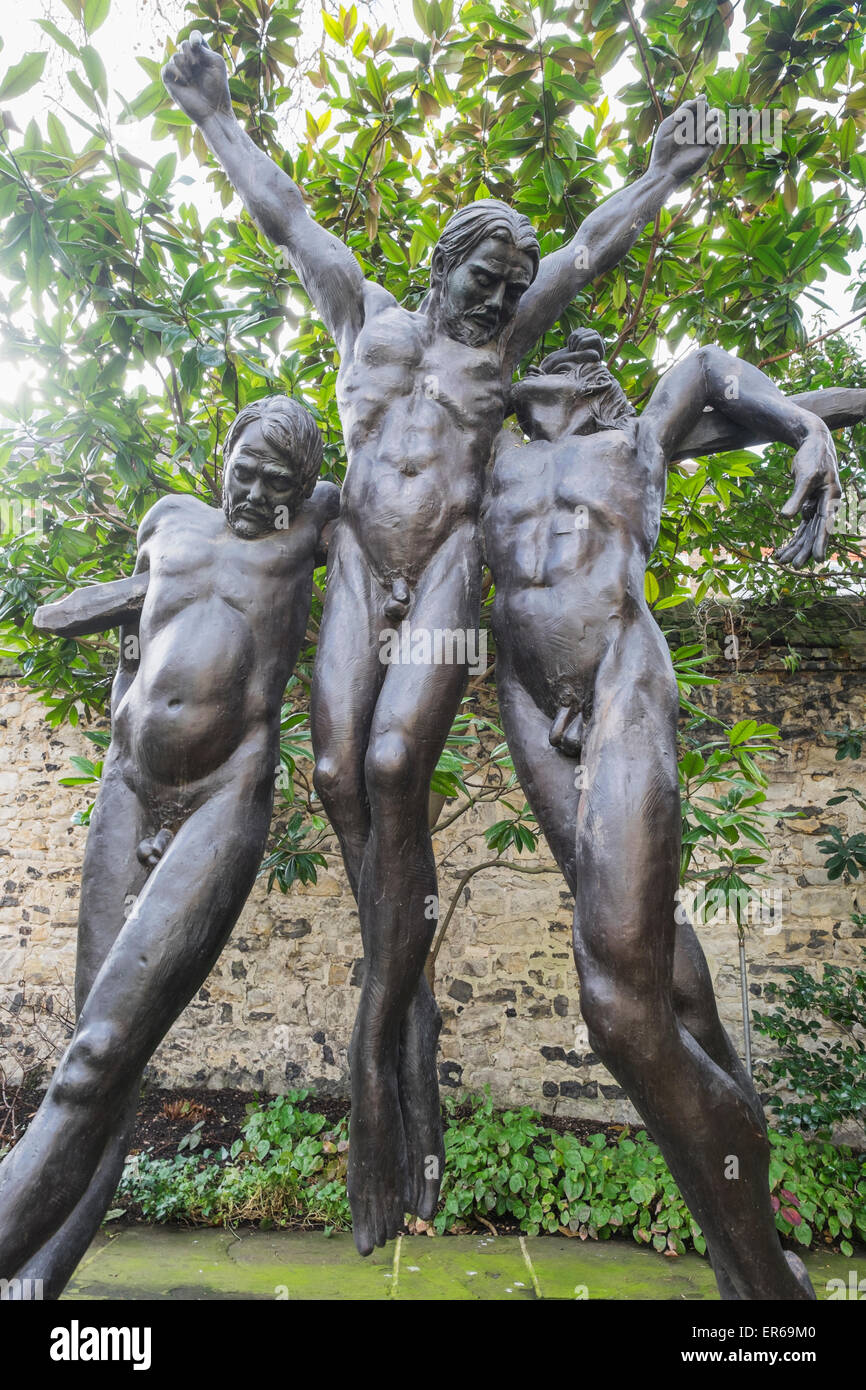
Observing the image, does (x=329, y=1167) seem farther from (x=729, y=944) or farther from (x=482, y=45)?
(x=482, y=45)

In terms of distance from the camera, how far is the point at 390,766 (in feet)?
6.41

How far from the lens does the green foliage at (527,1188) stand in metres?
5.06

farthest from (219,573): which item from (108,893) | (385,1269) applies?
(385,1269)

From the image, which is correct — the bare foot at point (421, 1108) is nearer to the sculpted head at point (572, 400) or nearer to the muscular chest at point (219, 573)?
the muscular chest at point (219, 573)

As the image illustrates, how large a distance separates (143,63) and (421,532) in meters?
2.78

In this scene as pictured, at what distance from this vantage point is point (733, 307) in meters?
4.38

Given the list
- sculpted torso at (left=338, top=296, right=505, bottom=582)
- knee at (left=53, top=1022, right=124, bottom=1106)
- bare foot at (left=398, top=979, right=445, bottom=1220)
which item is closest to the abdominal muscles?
sculpted torso at (left=338, top=296, right=505, bottom=582)

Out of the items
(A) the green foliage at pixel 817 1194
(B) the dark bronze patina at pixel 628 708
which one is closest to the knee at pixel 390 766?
(B) the dark bronze patina at pixel 628 708

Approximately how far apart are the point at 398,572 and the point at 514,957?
17.6ft

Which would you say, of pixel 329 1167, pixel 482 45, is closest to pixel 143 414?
pixel 482 45

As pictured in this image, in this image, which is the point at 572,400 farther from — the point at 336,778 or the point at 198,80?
the point at 198,80

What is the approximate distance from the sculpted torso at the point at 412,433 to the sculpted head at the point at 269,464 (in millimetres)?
117

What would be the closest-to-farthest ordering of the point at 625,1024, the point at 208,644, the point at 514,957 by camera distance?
the point at 625,1024, the point at 208,644, the point at 514,957

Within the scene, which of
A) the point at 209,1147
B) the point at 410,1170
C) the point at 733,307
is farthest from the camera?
the point at 209,1147
